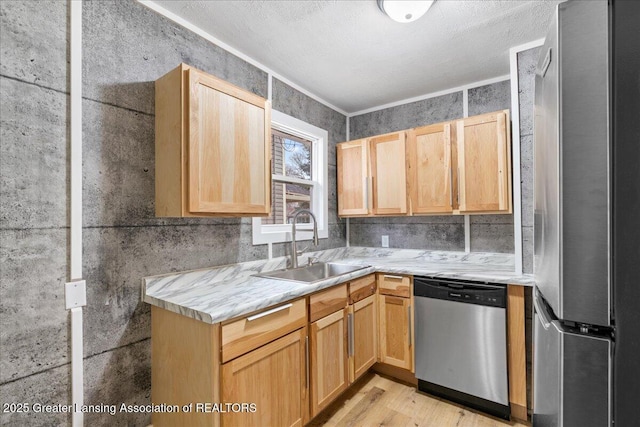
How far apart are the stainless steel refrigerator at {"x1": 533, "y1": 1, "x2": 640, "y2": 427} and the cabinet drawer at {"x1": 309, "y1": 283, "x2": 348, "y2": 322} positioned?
123 cm

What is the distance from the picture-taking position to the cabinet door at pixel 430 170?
248 cm

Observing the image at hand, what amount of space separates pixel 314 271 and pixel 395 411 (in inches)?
46.2

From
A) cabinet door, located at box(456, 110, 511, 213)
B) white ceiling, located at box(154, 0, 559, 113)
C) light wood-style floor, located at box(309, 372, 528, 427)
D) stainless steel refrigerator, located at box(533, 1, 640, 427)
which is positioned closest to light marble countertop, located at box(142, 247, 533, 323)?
cabinet door, located at box(456, 110, 511, 213)

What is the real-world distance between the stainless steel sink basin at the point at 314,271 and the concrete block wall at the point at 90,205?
65 centimetres

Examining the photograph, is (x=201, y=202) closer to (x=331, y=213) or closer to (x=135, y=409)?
(x=135, y=409)

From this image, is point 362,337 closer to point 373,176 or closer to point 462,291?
point 462,291

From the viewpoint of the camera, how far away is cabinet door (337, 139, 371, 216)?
9.70 ft

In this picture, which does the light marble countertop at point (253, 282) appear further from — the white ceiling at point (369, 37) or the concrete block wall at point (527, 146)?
the white ceiling at point (369, 37)

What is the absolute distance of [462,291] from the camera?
2082 mm

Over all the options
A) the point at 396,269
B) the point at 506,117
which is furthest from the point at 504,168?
the point at 396,269

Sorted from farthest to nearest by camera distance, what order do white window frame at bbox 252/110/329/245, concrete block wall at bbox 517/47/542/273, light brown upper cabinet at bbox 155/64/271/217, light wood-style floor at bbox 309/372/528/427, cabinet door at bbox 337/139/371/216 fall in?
cabinet door at bbox 337/139/371/216
white window frame at bbox 252/110/329/245
concrete block wall at bbox 517/47/542/273
light wood-style floor at bbox 309/372/528/427
light brown upper cabinet at bbox 155/64/271/217

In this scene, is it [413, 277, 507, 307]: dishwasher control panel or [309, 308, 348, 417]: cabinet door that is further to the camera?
[413, 277, 507, 307]: dishwasher control panel

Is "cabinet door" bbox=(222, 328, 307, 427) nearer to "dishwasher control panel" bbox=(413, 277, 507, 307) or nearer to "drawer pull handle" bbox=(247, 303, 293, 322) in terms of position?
"drawer pull handle" bbox=(247, 303, 293, 322)

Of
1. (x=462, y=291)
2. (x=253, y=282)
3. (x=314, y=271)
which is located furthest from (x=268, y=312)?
(x=462, y=291)
